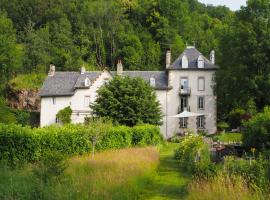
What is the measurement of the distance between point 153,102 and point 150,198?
28021mm

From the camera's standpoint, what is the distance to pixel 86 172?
1762 centimetres

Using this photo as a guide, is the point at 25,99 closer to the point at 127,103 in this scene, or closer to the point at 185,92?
the point at 185,92

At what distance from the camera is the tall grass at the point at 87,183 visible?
1295 cm

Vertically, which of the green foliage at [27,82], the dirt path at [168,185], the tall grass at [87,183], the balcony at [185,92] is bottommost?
the dirt path at [168,185]

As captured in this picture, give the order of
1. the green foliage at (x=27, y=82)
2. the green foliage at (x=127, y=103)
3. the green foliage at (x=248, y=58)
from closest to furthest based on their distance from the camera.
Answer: the green foliage at (x=127, y=103) < the green foliage at (x=248, y=58) < the green foliage at (x=27, y=82)

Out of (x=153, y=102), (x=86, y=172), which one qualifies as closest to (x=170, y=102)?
(x=153, y=102)

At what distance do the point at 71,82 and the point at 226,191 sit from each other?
46602 mm

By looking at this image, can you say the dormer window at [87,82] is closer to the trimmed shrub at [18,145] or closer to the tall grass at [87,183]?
the trimmed shrub at [18,145]

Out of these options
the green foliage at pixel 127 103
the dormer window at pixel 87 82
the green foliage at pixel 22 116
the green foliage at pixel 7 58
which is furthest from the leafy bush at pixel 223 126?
the green foliage at pixel 7 58

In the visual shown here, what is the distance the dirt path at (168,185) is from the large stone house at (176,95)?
29.5 m

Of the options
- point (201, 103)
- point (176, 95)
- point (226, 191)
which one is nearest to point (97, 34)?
point (176, 95)

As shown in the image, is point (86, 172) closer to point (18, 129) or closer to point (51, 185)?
point (51, 185)

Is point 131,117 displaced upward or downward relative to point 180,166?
upward

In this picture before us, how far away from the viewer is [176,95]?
182ft
